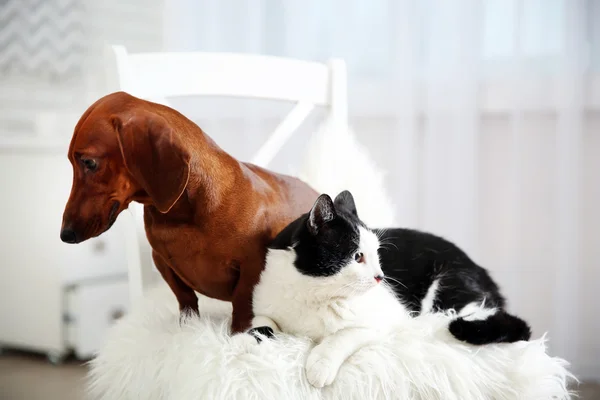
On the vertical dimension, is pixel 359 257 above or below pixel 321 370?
above

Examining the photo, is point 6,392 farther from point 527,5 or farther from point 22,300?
point 527,5

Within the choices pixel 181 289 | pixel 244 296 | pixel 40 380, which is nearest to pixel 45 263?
pixel 40 380

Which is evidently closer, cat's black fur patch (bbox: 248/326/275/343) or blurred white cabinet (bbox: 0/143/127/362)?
cat's black fur patch (bbox: 248/326/275/343)

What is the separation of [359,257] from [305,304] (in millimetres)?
99

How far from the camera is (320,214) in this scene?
78 cm

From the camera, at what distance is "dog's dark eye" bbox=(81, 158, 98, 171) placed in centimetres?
68

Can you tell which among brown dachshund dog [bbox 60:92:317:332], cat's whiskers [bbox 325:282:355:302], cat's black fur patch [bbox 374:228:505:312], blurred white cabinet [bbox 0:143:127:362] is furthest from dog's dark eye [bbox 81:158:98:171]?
blurred white cabinet [bbox 0:143:127:362]

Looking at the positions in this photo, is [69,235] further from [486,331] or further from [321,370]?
[486,331]

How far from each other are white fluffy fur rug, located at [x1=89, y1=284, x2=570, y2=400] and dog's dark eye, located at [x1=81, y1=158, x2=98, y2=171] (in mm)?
260

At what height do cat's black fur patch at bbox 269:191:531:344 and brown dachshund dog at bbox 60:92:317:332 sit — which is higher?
brown dachshund dog at bbox 60:92:317:332

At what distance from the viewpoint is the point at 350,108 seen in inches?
68.7

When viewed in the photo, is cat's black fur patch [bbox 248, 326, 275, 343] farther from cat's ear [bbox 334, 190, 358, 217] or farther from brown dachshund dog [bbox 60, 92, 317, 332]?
cat's ear [bbox 334, 190, 358, 217]

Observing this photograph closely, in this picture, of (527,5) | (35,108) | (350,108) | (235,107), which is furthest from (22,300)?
(527,5)

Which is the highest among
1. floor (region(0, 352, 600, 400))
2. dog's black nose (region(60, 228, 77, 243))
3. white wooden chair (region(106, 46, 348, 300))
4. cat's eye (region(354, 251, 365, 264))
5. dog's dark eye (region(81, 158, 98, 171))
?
white wooden chair (region(106, 46, 348, 300))
